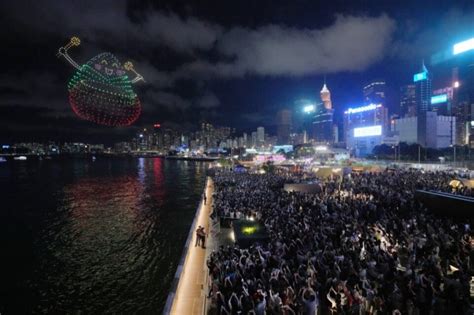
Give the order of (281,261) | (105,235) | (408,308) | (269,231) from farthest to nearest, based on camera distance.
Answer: (105,235) < (269,231) < (281,261) < (408,308)

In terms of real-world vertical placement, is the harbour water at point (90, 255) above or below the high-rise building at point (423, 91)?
below

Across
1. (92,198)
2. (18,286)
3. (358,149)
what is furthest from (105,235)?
(358,149)

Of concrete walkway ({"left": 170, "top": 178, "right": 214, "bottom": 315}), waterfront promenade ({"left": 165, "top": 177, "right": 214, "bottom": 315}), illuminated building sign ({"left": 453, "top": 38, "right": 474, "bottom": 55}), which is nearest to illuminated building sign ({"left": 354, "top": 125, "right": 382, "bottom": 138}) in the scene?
illuminated building sign ({"left": 453, "top": 38, "right": 474, "bottom": 55})

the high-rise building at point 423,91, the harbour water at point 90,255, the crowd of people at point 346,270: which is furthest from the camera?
the high-rise building at point 423,91

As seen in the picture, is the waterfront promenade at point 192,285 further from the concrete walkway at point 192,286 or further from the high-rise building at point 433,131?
the high-rise building at point 433,131

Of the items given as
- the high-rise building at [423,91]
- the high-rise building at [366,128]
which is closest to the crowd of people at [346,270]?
the high-rise building at [366,128]

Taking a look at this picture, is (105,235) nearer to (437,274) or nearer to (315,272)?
(315,272)

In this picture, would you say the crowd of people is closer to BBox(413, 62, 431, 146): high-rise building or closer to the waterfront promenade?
the waterfront promenade

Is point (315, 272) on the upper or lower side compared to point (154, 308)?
upper

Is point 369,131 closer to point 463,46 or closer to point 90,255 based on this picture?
point 463,46
